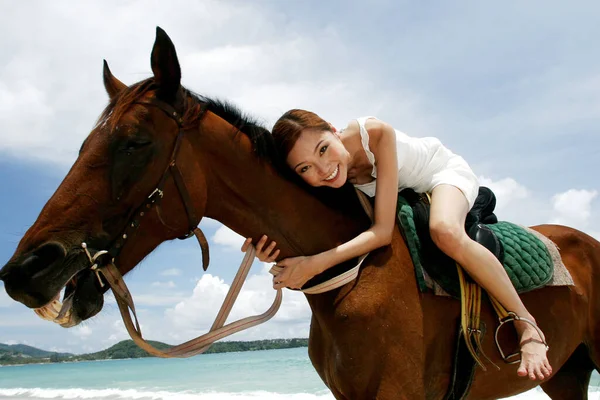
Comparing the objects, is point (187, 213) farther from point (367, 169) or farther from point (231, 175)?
point (367, 169)

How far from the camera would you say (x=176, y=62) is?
2.08 m

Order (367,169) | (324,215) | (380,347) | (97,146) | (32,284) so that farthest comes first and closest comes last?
(367,169)
(324,215)
(380,347)
(97,146)
(32,284)

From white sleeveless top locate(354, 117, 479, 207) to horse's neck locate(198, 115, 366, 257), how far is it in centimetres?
36

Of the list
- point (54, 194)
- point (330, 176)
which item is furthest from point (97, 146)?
point (330, 176)

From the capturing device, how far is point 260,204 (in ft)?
7.39

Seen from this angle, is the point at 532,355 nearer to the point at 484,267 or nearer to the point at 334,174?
the point at 484,267

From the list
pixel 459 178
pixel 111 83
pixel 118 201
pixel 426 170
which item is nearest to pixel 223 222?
pixel 118 201

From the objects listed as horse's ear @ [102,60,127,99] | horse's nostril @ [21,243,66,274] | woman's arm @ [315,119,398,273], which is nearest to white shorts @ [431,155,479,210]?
woman's arm @ [315,119,398,273]

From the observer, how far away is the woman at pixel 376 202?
7.23ft

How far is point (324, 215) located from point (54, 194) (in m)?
1.18

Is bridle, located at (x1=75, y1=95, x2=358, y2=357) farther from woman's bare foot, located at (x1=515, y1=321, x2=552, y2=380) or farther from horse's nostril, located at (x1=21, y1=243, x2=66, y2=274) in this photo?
woman's bare foot, located at (x1=515, y1=321, x2=552, y2=380)

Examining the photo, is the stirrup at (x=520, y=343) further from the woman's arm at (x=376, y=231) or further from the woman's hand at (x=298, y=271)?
the woman's hand at (x=298, y=271)

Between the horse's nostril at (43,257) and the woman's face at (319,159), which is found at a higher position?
the woman's face at (319,159)

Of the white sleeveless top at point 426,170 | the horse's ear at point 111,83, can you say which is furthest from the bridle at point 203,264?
the white sleeveless top at point 426,170
